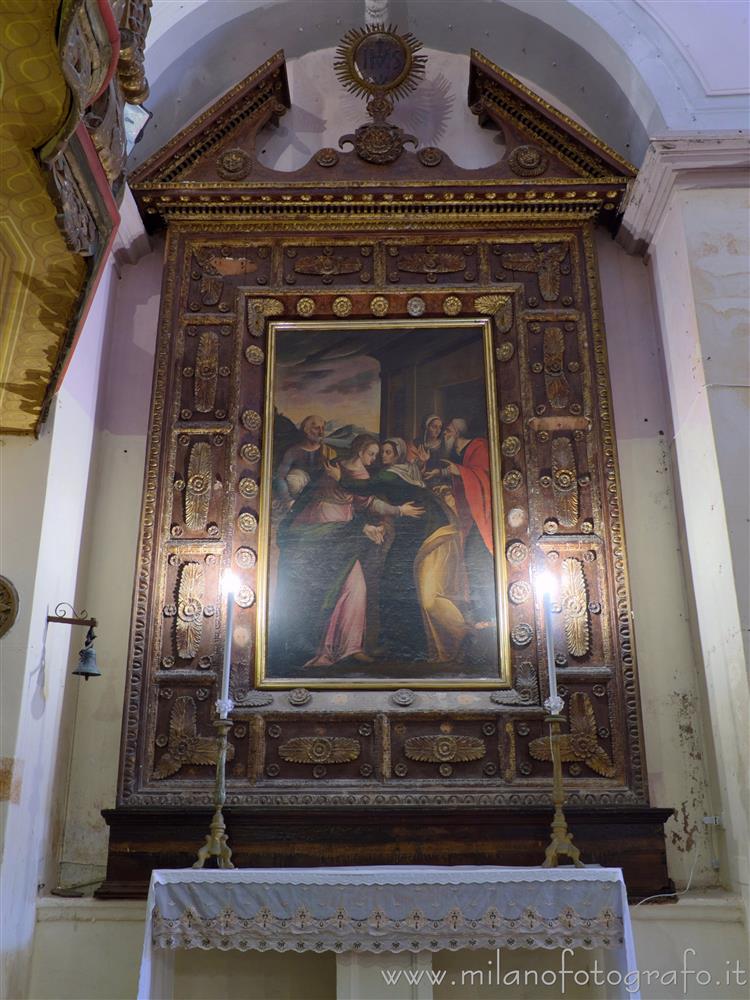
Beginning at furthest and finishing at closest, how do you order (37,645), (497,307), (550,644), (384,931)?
(497,307) → (37,645) → (550,644) → (384,931)

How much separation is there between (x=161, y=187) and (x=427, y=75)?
1.97m

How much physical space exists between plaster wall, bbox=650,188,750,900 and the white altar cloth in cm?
103

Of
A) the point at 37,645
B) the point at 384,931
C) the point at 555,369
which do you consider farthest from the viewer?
the point at 555,369

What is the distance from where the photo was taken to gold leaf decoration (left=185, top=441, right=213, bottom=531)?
18.3 feet

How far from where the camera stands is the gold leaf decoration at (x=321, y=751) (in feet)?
16.7

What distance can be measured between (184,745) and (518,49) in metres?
4.84

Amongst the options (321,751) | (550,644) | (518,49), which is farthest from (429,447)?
(518,49)

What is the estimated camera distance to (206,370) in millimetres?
5891

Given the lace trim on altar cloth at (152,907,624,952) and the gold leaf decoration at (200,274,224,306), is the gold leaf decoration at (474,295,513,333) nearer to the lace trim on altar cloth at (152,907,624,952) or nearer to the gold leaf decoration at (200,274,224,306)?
the gold leaf decoration at (200,274,224,306)

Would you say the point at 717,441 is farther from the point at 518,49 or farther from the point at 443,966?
the point at 518,49

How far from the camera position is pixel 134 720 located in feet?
16.9

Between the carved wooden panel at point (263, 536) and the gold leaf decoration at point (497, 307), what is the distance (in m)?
0.01

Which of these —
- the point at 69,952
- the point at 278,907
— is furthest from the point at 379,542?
the point at 69,952

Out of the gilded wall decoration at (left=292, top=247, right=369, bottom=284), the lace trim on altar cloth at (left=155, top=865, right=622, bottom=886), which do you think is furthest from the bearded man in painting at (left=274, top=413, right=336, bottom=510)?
the lace trim on altar cloth at (left=155, top=865, right=622, bottom=886)
